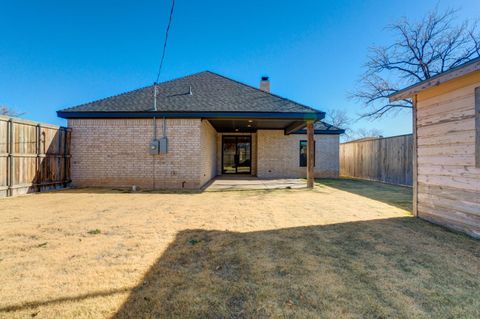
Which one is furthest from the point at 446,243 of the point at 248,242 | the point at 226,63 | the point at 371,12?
the point at 226,63

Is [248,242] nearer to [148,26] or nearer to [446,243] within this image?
[446,243]

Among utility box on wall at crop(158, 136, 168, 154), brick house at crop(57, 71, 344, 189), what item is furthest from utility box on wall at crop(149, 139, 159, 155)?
utility box on wall at crop(158, 136, 168, 154)

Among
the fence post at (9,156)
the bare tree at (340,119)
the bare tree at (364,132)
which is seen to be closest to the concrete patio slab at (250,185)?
the fence post at (9,156)

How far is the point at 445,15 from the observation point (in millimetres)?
14078

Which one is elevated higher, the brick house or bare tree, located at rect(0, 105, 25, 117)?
bare tree, located at rect(0, 105, 25, 117)

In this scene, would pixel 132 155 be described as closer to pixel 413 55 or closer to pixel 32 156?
pixel 32 156

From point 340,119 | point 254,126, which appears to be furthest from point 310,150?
point 340,119

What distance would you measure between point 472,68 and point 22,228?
756cm

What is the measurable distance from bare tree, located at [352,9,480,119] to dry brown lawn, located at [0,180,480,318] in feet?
45.0

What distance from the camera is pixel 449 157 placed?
4.07 metres

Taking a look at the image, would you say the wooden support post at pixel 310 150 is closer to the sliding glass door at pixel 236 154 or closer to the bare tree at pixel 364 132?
the sliding glass door at pixel 236 154

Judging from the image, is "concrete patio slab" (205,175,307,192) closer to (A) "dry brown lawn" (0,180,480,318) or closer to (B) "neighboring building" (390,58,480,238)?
(A) "dry brown lawn" (0,180,480,318)

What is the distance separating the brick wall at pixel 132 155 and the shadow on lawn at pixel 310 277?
5.49 meters

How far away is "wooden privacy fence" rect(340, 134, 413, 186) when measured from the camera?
1007 centimetres
